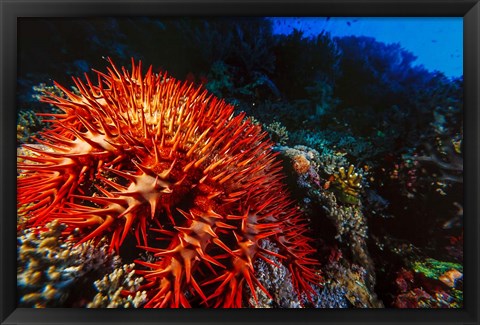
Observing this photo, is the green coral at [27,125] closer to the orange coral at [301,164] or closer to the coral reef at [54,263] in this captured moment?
the coral reef at [54,263]

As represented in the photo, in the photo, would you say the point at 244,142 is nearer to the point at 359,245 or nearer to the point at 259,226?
the point at 259,226

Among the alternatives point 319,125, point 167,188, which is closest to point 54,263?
point 167,188

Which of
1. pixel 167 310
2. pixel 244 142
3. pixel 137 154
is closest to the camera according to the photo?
pixel 137 154

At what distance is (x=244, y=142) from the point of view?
5.02ft

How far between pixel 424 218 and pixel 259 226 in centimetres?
98

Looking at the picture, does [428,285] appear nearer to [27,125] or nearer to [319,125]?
[319,125]

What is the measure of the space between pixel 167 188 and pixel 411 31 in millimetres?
1557

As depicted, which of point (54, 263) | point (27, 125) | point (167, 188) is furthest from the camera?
point (27, 125)

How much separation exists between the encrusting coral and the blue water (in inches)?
27.4

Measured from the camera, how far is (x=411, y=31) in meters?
1.75

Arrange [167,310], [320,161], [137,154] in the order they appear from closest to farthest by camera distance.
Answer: [137,154] → [167,310] → [320,161]

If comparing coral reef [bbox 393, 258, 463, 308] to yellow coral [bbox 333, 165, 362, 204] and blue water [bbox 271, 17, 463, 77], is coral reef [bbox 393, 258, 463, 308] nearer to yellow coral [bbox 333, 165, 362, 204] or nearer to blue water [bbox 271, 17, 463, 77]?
yellow coral [bbox 333, 165, 362, 204]
